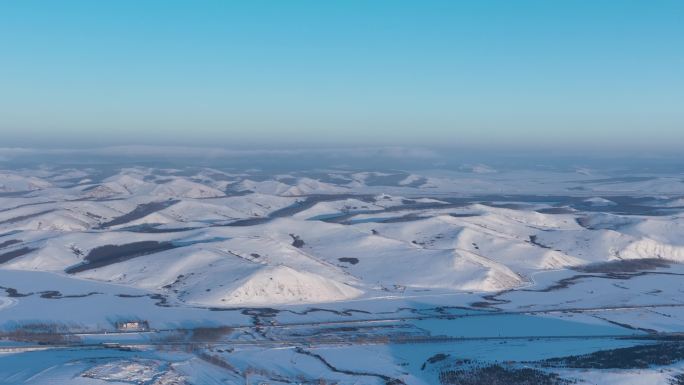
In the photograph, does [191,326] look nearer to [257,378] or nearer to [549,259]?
[257,378]

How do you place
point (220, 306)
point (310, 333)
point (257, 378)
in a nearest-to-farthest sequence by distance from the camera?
point (257, 378)
point (310, 333)
point (220, 306)

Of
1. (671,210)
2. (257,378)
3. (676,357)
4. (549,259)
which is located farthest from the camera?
(671,210)

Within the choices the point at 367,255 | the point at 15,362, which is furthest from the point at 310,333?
the point at 367,255

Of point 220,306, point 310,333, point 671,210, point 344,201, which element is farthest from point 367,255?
point 671,210

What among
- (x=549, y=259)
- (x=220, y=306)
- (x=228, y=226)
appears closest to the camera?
(x=220, y=306)

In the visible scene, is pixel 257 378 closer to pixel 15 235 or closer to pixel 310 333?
pixel 310 333

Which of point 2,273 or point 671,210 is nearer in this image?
point 2,273
